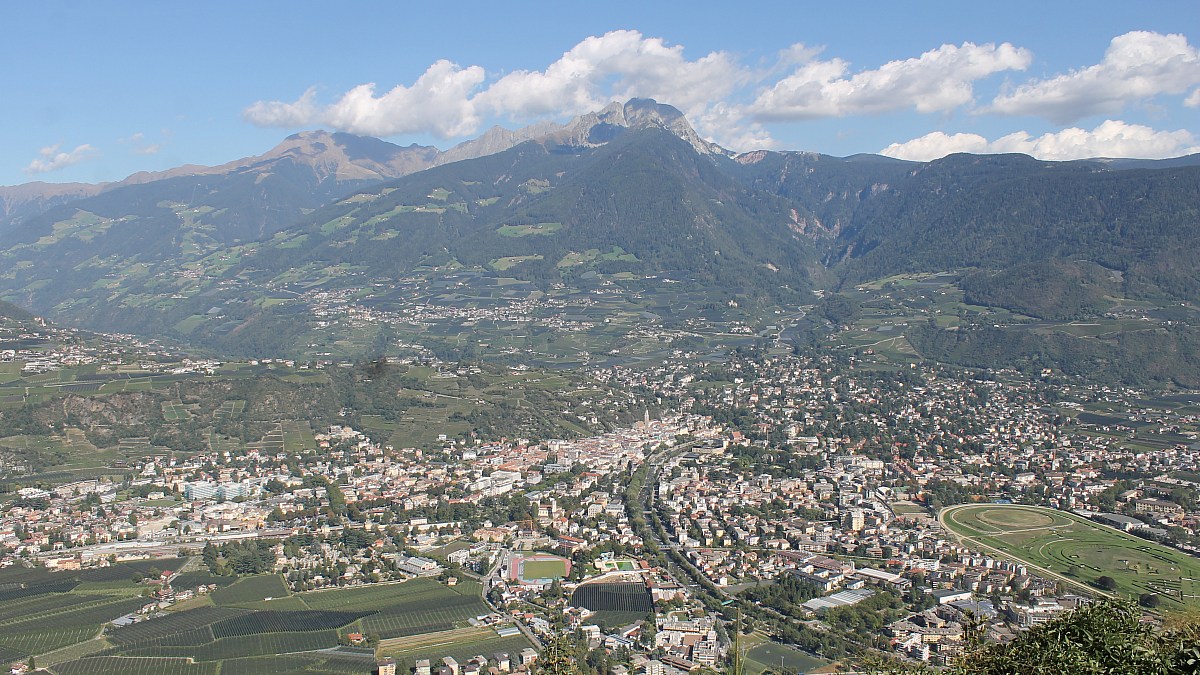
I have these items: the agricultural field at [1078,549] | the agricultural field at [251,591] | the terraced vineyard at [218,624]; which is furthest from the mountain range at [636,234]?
the terraced vineyard at [218,624]

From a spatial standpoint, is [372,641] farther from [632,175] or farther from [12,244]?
[12,244]

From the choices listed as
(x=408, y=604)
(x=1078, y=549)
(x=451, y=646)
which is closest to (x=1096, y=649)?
(x=451, y=646)

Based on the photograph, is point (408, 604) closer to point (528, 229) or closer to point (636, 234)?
point (636, 234)

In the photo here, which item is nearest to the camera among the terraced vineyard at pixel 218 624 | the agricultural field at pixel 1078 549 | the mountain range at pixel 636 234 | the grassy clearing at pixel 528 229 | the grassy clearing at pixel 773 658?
the grassy clearing at pixel 773 658

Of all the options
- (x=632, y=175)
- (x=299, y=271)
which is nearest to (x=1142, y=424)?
(x=632, y=175)

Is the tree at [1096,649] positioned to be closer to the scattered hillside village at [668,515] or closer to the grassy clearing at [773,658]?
the scattered hillside village at [668,515]

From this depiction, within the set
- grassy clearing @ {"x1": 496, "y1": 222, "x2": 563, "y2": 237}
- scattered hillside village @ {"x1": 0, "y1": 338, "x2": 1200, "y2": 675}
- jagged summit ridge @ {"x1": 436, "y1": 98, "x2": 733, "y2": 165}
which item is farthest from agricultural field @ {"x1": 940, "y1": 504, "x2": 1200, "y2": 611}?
jagged summit ridge @ {"x1": 436, "y1": 98, "x2": 733, "y2": 165}
